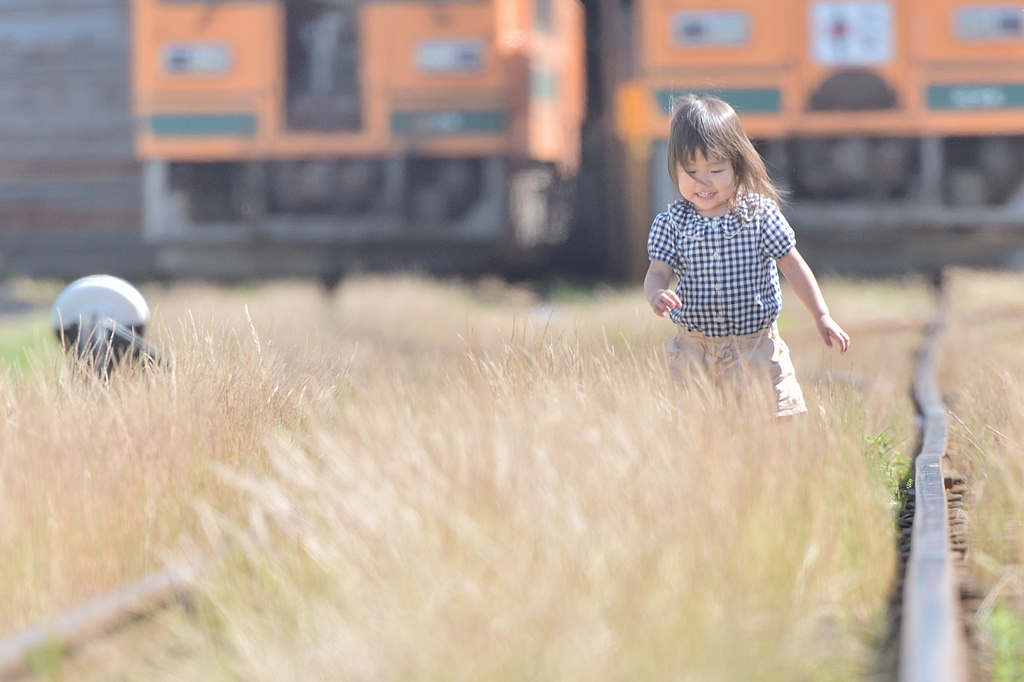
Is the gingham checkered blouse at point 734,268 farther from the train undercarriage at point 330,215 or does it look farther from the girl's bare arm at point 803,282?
the train undercarriage at point 330,215

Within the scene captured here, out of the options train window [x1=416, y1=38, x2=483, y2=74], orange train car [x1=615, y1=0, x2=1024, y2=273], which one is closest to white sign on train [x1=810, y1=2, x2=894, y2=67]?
orange train car [x1=615, y1=0, x2=1024, y2=273]

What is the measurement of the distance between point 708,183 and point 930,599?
1483mm

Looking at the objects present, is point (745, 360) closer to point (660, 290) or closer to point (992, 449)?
point (660, 290)

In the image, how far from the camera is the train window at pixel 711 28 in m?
10.1

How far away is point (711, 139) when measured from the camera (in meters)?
3.38

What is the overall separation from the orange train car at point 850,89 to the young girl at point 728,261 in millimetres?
6490

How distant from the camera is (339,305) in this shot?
9398 millimetres

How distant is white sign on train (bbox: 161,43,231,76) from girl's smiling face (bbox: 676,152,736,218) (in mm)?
8077

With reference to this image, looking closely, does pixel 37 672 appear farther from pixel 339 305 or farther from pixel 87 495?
pixel 339 305

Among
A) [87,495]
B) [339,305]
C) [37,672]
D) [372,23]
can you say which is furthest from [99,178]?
[37,672]

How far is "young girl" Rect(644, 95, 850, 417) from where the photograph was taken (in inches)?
135

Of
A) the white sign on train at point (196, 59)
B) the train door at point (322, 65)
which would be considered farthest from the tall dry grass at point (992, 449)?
the white sign on train at point (196, 59)

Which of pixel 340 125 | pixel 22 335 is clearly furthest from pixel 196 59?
pixel 22 335

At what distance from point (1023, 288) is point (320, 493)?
26.4 ft
